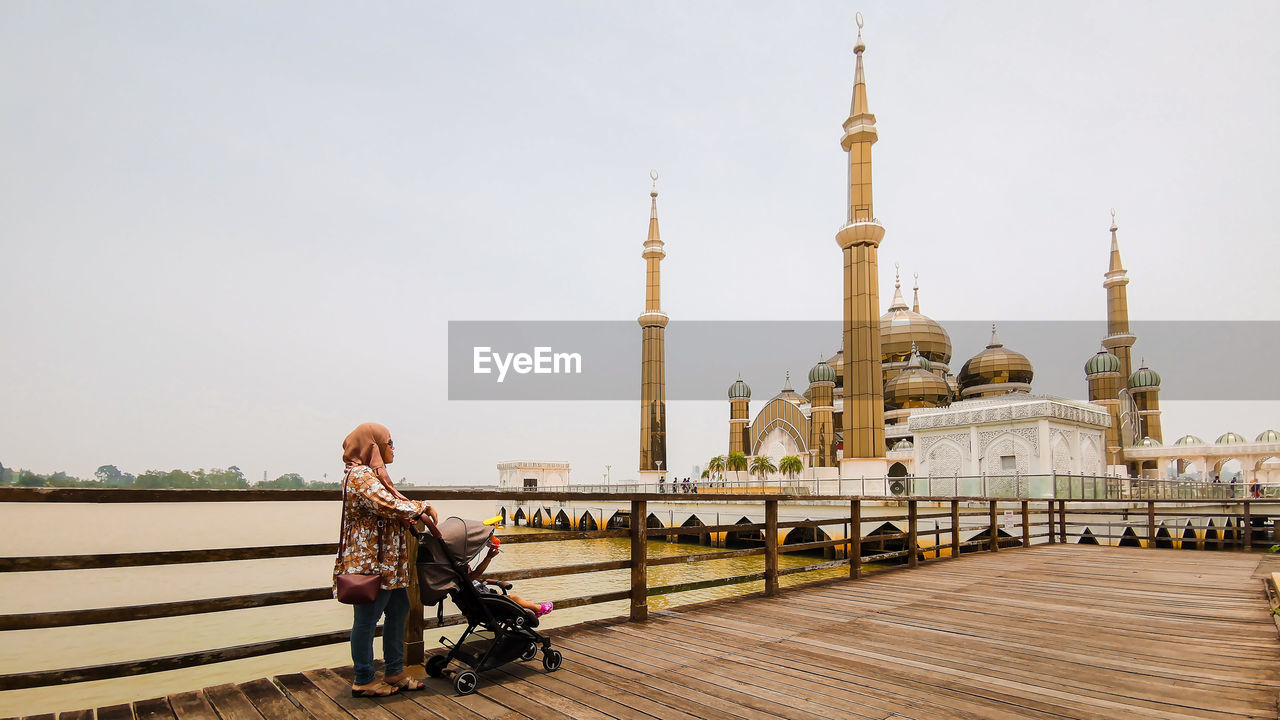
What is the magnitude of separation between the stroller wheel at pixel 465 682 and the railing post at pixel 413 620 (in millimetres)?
602

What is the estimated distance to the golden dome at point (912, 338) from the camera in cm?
5462

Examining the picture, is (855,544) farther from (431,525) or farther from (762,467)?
(762,467)

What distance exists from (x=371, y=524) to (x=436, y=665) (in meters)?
0.93

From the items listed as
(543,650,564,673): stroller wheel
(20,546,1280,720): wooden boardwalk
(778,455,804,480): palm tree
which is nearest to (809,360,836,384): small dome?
(778,455,804,480): palm tree

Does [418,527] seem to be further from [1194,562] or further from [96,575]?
[96,575]

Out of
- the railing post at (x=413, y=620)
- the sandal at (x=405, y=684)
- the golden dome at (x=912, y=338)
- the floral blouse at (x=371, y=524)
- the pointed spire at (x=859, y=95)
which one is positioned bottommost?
the sandal at (x=405, y=684)

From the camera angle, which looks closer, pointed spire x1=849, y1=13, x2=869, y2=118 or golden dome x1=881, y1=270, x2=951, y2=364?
pointed spire x1=849, y1=13, x2=869, y2=118

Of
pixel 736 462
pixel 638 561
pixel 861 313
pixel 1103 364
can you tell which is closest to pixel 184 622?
pixel 638 561

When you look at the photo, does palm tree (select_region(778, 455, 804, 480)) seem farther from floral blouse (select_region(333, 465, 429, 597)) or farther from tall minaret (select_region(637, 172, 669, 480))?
floral blouse (select_region(333, 465, 429, 597))

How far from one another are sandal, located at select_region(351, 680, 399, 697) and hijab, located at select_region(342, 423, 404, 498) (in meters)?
0.96

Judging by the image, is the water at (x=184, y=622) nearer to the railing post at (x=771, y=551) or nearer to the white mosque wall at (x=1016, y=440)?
the railing post at (x=771, y=551)

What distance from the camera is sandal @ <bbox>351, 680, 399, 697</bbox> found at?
11.5ft

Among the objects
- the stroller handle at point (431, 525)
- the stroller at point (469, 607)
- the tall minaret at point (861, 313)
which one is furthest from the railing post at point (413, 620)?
the tall minaret at point (861, 313)

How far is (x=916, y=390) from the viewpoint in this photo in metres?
47.6
